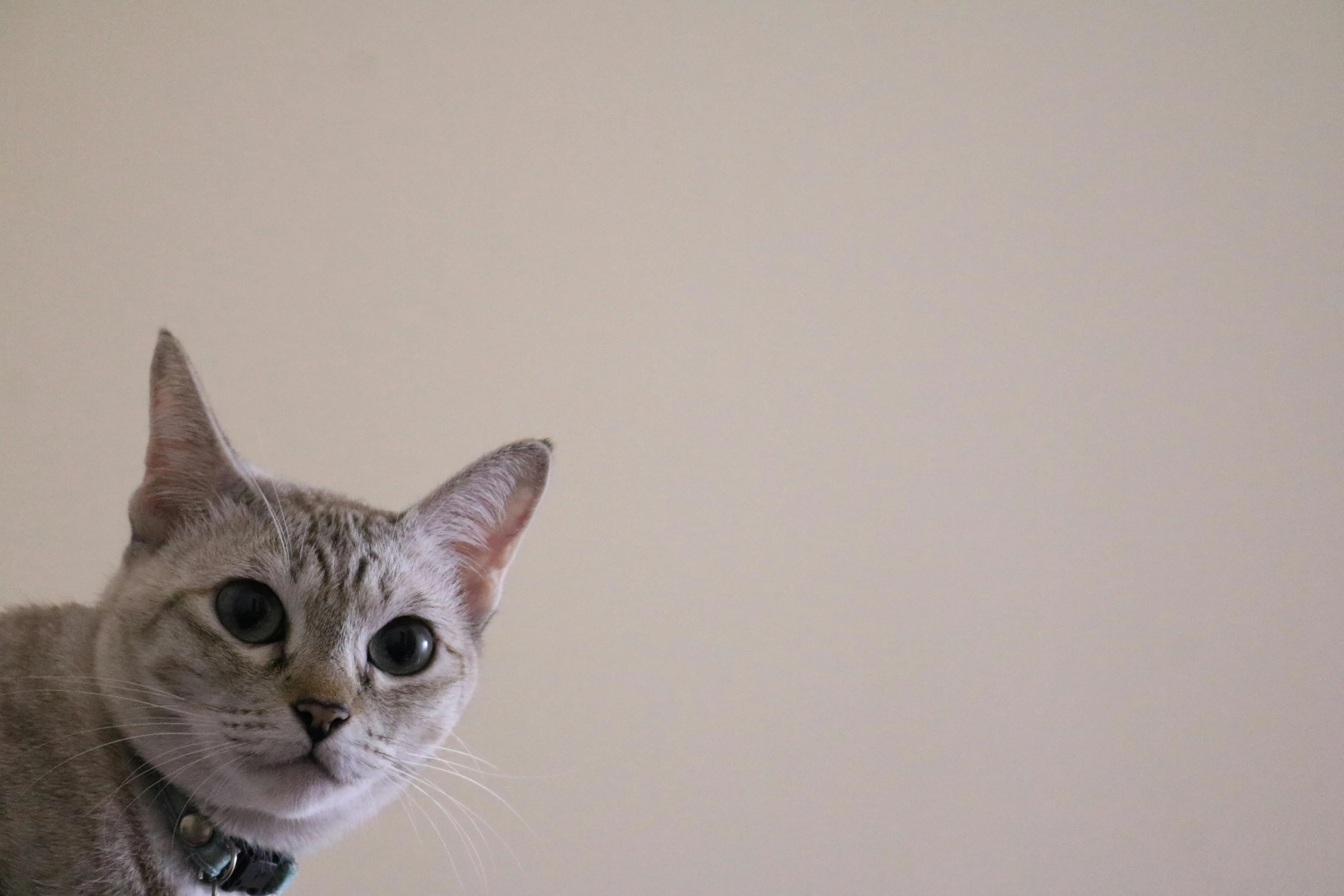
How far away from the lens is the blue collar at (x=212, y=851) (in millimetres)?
784

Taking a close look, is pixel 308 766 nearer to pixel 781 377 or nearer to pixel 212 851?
pixel 212 851

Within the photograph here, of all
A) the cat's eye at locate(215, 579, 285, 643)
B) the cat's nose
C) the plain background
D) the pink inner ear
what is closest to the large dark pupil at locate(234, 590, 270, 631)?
the cat's eye at locate(215, 579, 285, 643)

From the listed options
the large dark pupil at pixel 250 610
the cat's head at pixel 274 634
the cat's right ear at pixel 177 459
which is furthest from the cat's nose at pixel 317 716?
the cat's right ear at pixel 177 459

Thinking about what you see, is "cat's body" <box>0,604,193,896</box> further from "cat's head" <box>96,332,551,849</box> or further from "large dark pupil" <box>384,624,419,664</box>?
"large dark pupil" <box>384,624,419,664</box>

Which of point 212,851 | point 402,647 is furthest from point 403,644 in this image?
point 212,851

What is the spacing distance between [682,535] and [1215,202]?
1433 millimetres

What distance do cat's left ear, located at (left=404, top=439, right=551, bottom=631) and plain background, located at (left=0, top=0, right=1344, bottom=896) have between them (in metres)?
0.62

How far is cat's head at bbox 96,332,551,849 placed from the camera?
2.49 ft

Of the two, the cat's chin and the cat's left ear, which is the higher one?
the cat's left ear

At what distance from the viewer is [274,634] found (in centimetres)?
82

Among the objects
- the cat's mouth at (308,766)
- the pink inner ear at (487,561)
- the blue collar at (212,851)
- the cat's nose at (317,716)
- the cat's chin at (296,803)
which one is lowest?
the blue collar at (212,851)

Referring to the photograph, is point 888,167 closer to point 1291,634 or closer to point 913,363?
point 913,363

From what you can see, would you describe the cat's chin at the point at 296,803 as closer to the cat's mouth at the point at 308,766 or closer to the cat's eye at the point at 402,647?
the cat's mouth at the point at 308,766

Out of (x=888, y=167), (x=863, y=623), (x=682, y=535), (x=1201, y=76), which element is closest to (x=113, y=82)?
(x=682, y=535)
